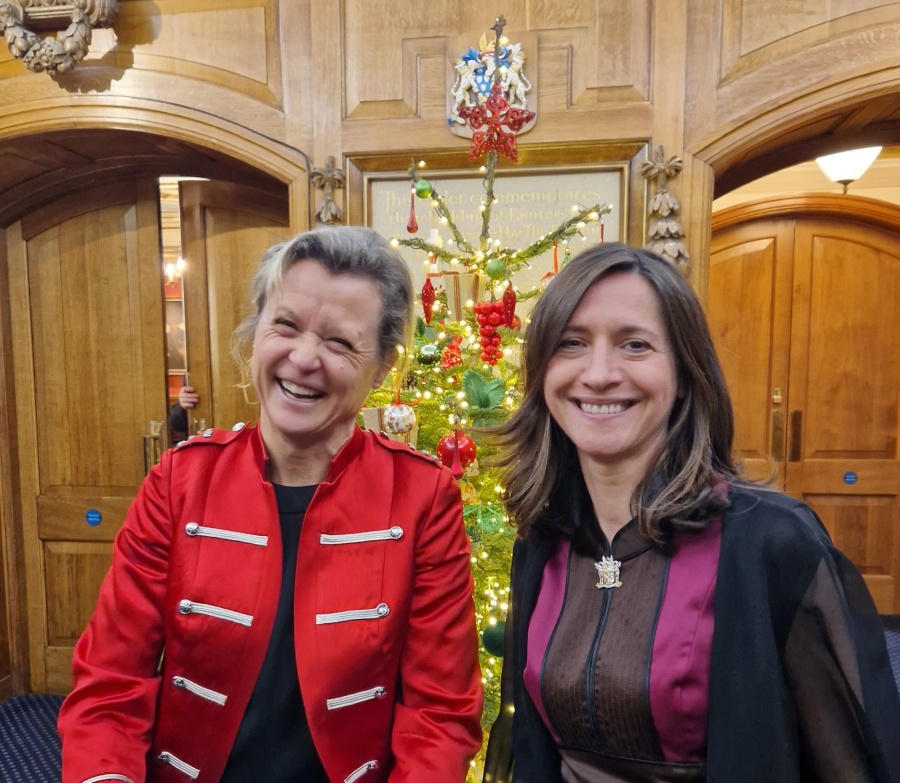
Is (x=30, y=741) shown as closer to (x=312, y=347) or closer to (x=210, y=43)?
(x=312, y=347)

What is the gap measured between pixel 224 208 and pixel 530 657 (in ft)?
8.47

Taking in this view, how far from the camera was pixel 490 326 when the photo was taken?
1.74 meters

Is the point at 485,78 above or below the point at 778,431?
above

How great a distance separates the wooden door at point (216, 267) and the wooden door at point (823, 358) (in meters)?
2.66

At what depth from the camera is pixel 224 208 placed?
9.57 feet

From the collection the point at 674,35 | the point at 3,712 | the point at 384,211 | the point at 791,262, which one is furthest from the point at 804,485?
the point at 3,712

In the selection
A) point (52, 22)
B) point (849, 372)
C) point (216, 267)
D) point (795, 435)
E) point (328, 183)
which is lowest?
point (795, 435)

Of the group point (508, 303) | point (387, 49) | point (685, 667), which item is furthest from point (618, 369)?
point (387, 49)

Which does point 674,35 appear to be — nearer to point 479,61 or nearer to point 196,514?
point 479,61

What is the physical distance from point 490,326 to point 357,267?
725 millimetres

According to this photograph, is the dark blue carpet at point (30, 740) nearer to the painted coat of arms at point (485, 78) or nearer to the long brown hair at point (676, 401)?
the long brown hair at point (676, 401)

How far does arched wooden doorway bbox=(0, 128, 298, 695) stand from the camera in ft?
9.59

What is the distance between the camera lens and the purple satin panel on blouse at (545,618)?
103 centimetres

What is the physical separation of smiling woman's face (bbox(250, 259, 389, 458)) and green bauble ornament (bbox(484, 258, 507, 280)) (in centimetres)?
74
